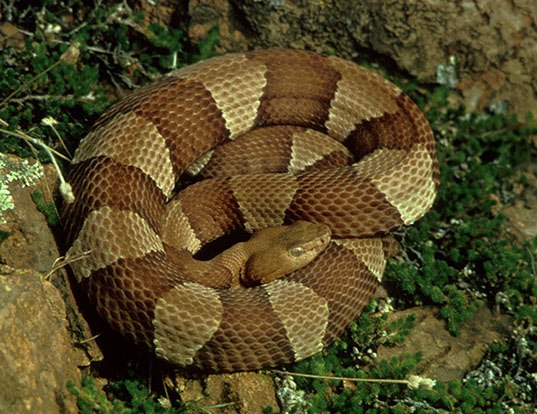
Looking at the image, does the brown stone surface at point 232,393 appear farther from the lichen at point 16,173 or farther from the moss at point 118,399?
the lichen at point 16,173

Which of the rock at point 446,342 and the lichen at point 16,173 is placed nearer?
the lichen at point 16,173

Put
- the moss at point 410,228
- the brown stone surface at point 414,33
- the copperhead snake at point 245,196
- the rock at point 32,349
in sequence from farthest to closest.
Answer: the brown stone surface at point 414,33, the moss at point 410,228, the copperhead snake at point 245,196, the rock at point 32,349

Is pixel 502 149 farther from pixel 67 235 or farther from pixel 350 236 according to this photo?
pixel 67 235

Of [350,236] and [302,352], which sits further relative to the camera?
[350,236]

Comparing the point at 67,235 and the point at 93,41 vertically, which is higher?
the point at 93,41

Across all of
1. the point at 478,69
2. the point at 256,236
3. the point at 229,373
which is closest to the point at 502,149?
the point at 478,69

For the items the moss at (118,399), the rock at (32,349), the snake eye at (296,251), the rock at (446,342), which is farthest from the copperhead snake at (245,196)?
the rock at (446,342)
